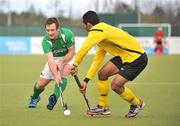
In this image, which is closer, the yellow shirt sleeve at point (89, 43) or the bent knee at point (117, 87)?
the yellow shirt sleeve at point (89, 43)

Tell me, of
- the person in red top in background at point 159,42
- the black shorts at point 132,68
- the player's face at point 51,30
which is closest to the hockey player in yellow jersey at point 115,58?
the black shorts at point 132,68

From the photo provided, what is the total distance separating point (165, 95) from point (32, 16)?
122ft

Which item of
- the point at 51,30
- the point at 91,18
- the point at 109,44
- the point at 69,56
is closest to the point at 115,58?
the point at 109,44

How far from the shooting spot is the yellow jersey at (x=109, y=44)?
10.1 m

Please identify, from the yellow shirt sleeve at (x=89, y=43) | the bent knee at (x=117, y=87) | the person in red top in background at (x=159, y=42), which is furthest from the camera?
the person in red top in background at (x=159, y=42)

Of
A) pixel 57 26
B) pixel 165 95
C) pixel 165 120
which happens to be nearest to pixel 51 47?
pixel 57 26

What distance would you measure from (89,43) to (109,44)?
0.62 m

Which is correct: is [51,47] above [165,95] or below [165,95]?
above

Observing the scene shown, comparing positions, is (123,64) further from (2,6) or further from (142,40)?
(2,6)

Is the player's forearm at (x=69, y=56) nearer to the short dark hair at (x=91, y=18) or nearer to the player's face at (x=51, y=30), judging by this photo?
the player's face at (x=51, y=30)

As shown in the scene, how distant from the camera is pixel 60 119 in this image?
34.6 feet

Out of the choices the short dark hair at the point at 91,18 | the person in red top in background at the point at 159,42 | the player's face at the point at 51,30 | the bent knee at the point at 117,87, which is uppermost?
the short dark hair at the point at 91,18

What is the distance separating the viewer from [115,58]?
10953 millimetres

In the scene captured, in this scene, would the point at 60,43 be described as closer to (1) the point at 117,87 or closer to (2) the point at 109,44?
(2) the point at 109,44
